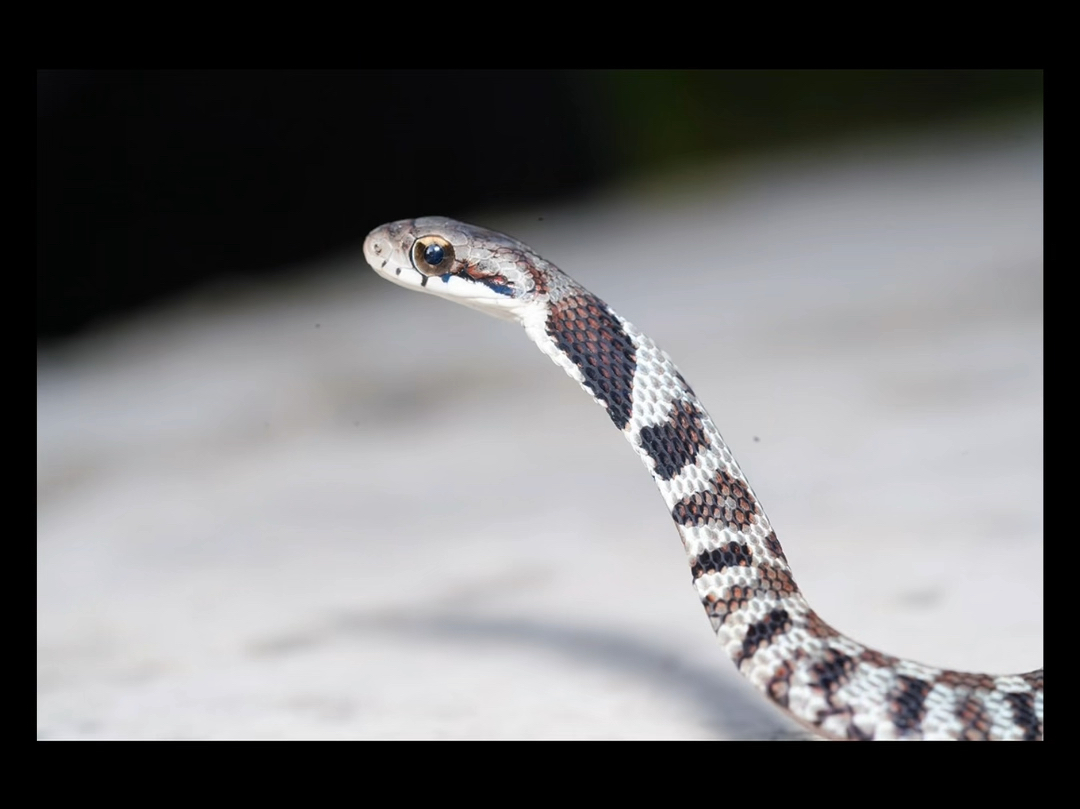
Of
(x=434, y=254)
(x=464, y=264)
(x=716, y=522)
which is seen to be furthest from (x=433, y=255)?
(x=716, y=522)

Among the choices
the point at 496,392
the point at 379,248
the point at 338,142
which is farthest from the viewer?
the point at 338,142

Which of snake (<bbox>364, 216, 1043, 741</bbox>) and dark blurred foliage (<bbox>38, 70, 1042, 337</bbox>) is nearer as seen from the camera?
snake (<bbox>364, 216, 1043, 741</bbox>)

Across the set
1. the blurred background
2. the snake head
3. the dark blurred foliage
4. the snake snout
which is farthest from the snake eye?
the dark blurred foliage

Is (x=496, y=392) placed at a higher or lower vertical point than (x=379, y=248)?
higher

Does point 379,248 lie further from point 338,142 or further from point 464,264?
point 338,142

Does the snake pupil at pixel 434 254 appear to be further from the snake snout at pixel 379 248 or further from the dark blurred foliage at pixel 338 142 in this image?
the dark blurred foliage at pixel 338 142

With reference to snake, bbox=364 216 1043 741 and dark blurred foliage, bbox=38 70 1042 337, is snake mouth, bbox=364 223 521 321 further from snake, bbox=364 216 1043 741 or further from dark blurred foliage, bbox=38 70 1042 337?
dark blurred foliage, bbox=38 70 1042 337

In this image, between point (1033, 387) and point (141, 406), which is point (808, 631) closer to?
point (1033, 387)
